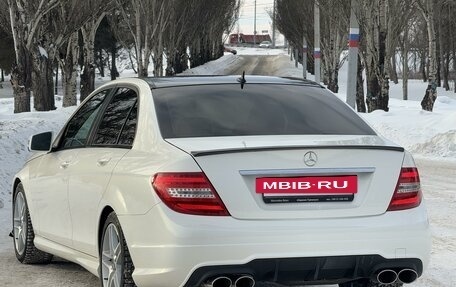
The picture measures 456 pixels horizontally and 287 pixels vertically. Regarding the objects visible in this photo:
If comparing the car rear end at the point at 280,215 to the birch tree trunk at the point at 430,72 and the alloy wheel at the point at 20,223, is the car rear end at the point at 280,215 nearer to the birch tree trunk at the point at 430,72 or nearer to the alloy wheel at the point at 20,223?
the alloy wheel at the point at 20,223

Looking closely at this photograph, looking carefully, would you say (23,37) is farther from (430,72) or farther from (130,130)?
(130,130)

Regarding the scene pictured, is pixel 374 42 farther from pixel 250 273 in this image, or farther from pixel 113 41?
pixel 113 41

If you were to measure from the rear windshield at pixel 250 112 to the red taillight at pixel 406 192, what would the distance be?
0.49 metres

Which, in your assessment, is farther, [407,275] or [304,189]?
[407,275]

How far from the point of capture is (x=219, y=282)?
421cm

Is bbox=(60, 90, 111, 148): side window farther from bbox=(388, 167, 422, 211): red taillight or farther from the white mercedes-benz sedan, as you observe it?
bbox=(388, 167, 422, 211): red taillight

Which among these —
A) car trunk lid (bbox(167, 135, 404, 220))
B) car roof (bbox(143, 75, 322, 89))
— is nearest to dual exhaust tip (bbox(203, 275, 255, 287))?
car trunk lid (bbox(167, 135, 404, 220))

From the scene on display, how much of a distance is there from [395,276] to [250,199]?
3.09 ft

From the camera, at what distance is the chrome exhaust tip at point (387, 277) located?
14.5 ft

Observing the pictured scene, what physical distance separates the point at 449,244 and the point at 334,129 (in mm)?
2748

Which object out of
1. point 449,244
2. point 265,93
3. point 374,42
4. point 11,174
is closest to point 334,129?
point 265,93

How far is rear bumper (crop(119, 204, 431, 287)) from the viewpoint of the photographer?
13.5ft

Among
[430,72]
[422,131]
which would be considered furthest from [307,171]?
[430,72]

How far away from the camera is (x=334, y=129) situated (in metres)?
4.88
